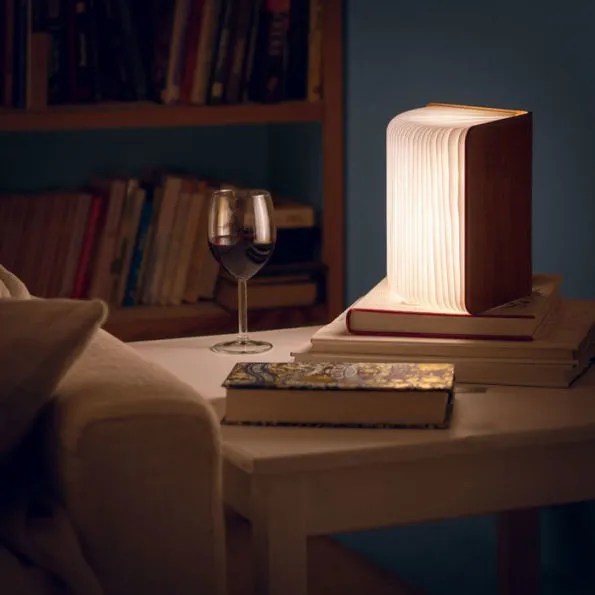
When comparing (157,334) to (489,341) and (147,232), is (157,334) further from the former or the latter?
(489,341)

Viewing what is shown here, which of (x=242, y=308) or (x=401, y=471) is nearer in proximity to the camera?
(x=401, y=471)

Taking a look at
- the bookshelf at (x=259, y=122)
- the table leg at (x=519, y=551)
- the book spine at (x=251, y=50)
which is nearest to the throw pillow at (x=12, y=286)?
the table leg at (x=519, y=551)

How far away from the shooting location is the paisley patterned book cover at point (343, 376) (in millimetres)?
1520

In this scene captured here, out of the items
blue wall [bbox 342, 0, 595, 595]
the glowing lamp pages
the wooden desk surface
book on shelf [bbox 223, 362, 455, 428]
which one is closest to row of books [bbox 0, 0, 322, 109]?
blue wall [bbox 342, 0, 595, 595]

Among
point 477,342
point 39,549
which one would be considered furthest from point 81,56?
point 39,549

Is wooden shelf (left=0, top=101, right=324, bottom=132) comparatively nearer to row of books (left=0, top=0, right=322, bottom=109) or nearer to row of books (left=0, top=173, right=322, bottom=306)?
row of books (left=0, top=0, right=322, bottom=109)

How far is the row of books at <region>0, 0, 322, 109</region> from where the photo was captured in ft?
8.79

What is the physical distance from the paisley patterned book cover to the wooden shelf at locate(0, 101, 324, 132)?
1.19 metres

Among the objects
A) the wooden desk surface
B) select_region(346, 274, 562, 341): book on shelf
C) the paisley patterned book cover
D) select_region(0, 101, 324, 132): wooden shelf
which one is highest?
select_region(0, 101, 324, 132): wooden shelf

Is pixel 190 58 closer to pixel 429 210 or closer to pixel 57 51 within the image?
pixel 57 51

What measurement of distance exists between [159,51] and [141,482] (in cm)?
157

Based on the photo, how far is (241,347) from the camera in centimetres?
191

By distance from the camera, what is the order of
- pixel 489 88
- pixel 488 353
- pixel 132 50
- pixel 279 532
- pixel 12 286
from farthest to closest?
1. pixel 132 50
2. pixel 489 88
3. pixel 12 286
4. pixel 488 353
5. pixel 279 532

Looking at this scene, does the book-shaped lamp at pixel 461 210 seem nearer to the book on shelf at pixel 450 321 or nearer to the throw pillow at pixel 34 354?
the book on shelf at pixel 450 321
